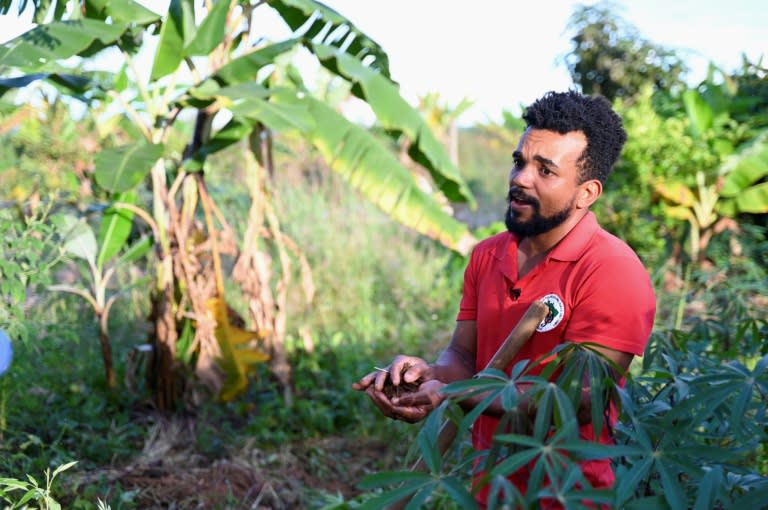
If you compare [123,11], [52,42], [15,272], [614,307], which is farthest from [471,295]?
[123,11]

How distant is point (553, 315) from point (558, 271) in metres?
0.14

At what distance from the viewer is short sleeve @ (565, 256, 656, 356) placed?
6.64 feet

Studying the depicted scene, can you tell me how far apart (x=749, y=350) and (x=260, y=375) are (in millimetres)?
3576

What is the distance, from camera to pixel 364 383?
215 cm

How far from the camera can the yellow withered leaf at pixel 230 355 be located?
5156 mm

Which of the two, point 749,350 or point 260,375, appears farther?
point 260,375

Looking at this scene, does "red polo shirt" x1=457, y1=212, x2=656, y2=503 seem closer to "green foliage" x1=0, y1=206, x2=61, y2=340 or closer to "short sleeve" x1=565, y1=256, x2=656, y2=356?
"short sleeve" x1=565, y1=256, x2=656, y2=356

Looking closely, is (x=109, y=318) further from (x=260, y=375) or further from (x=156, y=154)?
(x=156, y=154)

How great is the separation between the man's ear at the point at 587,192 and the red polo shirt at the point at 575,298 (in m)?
0.04

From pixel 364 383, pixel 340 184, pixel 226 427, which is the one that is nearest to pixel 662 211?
pixel 340 184

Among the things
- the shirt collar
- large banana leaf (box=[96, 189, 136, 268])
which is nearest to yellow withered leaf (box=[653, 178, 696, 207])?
large banana leaf (box=[96, 189, 136, 268])

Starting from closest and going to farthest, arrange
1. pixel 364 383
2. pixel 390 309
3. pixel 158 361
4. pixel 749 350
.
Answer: pixel 364 383, pixel 749 350, pixel 158 361, pixel 390 309

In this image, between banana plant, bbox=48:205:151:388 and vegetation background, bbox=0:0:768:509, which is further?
banana plant, bbox=48:205:151:388

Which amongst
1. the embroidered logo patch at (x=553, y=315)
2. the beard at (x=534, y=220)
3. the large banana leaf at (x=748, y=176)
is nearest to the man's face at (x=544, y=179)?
the beard at (x=534, y=220)
